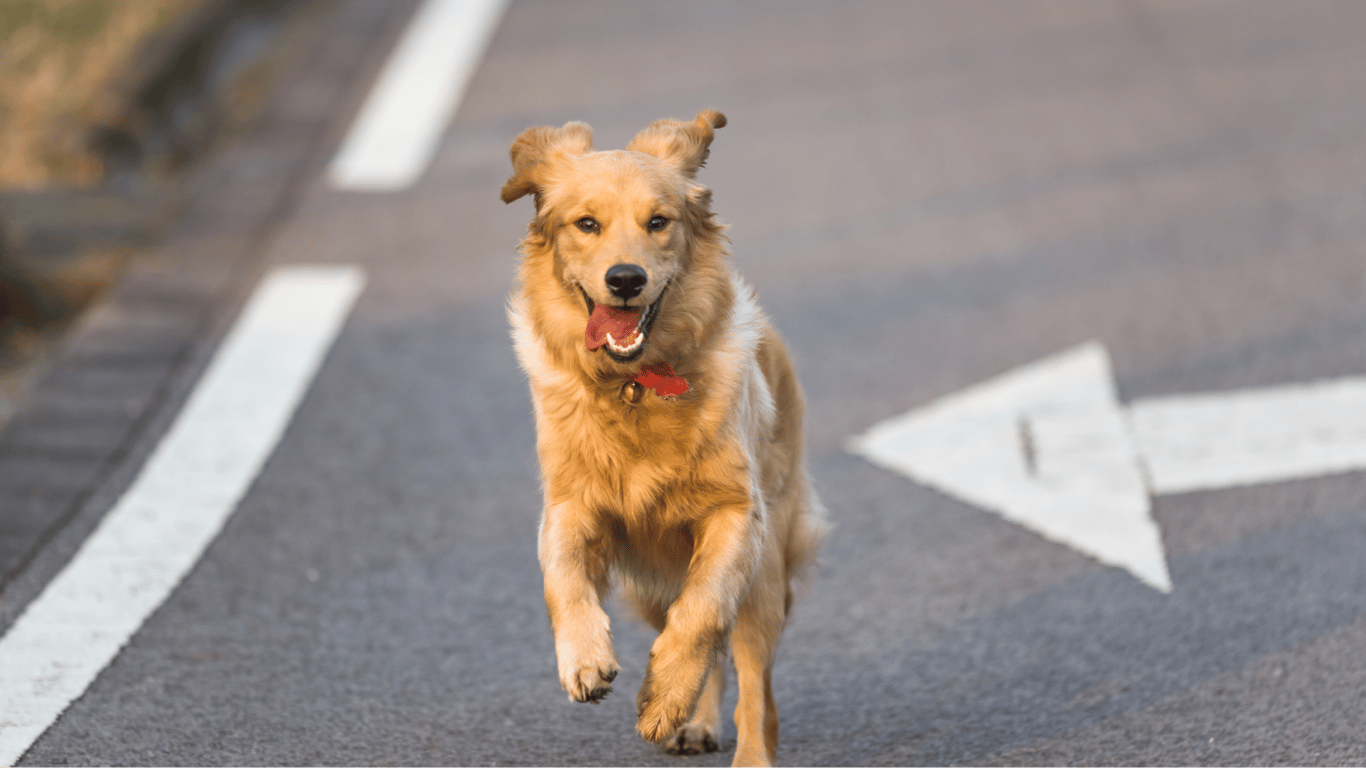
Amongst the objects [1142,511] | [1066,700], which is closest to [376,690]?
[1066,700]

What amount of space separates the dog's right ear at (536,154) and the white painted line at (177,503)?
6.66 ft

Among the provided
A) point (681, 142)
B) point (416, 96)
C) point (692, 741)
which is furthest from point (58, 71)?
point (692, 741)

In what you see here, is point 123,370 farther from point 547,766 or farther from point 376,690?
point 547,766

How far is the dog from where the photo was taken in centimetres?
372

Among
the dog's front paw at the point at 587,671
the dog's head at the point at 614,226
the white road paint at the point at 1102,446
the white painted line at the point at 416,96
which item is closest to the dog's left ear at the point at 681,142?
the dog's head at the point at 614,226

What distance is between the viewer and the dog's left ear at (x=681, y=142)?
403cm

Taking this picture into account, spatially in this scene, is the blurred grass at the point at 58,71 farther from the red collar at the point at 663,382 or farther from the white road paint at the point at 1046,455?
the red collar at the point at 663,382

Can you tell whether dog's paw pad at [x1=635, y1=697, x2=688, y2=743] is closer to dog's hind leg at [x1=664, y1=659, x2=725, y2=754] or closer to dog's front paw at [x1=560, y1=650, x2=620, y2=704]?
dog's front paw at [x1=560, y1=650, x2=620, y2=704]

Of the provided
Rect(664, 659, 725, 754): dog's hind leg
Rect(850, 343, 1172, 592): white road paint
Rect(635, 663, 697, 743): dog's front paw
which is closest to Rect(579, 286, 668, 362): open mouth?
Rect(635, 663, 697, 743): dog's front paw

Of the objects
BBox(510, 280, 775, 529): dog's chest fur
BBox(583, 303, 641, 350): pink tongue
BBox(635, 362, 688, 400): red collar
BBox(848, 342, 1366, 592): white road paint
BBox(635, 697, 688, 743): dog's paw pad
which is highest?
BBox(583, 303, 641, 350): pink tongue

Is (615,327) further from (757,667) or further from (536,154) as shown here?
(757,667)

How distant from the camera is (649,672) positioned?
3.63 meters

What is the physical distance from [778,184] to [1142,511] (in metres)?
4.22

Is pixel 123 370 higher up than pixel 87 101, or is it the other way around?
pixel 123 370
